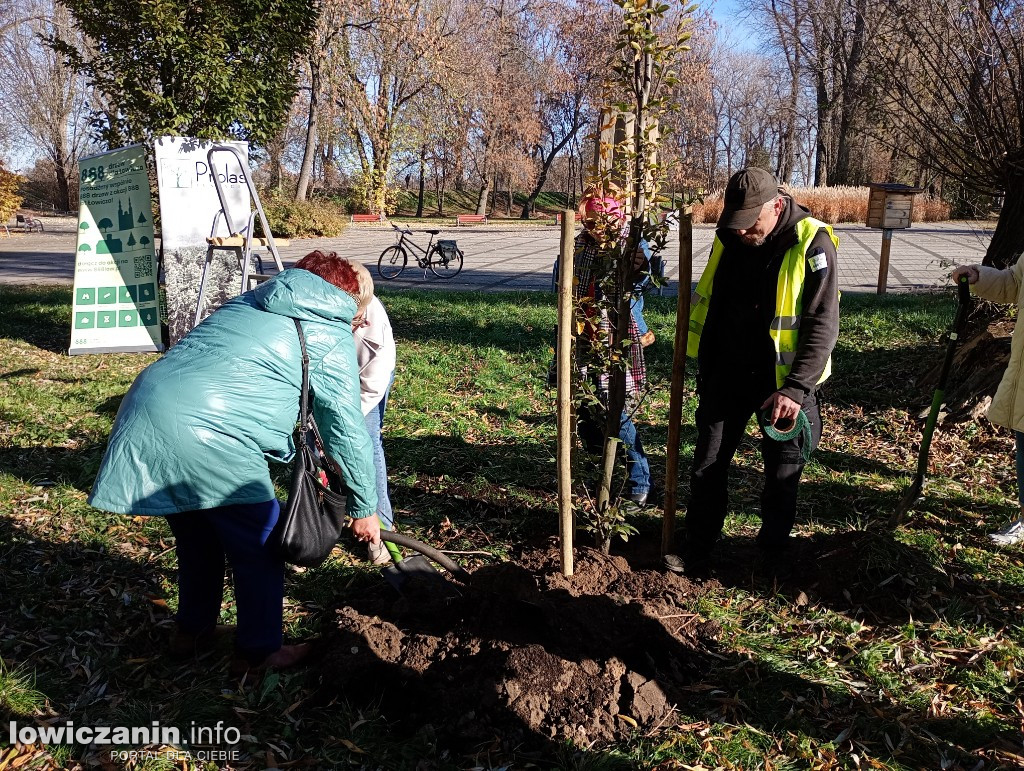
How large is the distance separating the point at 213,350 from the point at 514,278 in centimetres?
1172

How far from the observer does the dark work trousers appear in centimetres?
330

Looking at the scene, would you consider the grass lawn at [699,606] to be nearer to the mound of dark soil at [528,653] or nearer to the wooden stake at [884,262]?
the mound of dark soil at [528,653]

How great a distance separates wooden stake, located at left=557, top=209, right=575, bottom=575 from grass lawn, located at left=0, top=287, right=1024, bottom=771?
801mm

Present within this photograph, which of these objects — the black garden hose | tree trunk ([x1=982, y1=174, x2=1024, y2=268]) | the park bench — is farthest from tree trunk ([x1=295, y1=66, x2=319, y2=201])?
the black garden hose

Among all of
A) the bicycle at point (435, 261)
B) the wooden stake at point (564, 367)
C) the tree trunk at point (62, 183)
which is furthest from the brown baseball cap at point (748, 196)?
the tree trunk at point (62, 183)

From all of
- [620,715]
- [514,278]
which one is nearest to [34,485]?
[620,715]

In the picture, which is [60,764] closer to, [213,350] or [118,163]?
[213,350]

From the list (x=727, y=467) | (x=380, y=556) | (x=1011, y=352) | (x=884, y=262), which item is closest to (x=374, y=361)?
(x=380, y=556)

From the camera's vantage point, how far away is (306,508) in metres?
2.65

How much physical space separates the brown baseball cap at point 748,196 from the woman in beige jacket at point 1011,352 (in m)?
0.95

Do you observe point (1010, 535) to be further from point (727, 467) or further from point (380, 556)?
point (380, 556)

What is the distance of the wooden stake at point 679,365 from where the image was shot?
299 centimetres

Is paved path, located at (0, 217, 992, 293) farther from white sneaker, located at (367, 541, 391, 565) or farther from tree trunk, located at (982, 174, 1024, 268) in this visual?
white sneaker, located at (367, 541, 391, 565)

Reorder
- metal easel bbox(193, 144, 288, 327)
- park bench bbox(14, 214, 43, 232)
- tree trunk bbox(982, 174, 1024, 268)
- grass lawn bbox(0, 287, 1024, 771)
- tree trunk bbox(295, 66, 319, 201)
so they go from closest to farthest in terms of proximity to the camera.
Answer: grass lawn bbox(0, 287, 1024, 771) < tree trunk bbox(982, 174, 1024, 268) < metal easel bbox(193, 144, 288, 327) < park bench bbox(14, 214, 43, 232) < tree trunk bbox(295, 66, 319, 201)
